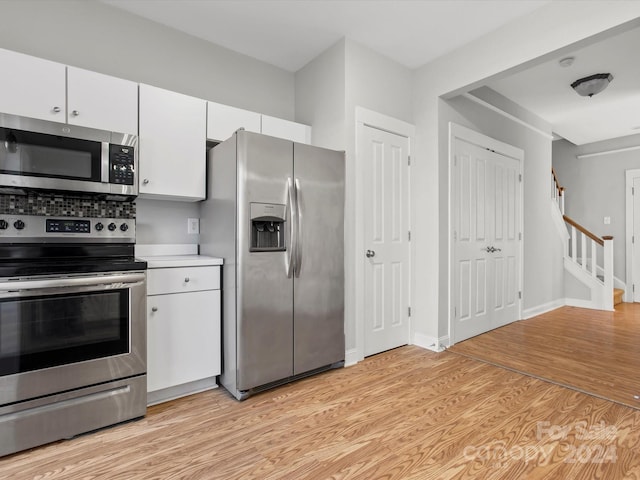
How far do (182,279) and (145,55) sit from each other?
1.75 m

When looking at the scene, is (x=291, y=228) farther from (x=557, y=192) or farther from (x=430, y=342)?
(x=557, y=192)

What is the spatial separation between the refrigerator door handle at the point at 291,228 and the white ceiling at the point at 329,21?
130cm

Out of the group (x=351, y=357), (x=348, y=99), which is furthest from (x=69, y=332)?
(x=348, y=99)

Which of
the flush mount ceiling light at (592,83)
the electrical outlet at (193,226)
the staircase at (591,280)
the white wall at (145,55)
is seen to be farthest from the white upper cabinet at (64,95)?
the staircase at (591,280)

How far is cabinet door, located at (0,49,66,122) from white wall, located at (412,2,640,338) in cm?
280

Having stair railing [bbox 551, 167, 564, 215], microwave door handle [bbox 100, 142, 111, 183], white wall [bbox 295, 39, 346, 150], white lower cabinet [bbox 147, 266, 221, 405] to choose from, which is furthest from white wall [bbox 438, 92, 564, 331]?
microwave door handle [bbox 100, 142, 111, 183]

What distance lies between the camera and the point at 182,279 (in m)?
2.23

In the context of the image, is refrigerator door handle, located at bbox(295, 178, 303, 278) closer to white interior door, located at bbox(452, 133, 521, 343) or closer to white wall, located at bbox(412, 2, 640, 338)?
white wall, located at bbox(412, 2, 640, 338)

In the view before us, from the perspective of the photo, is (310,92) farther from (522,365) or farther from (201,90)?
(522,365)

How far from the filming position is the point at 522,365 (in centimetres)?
280

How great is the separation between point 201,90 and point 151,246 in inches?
53.3

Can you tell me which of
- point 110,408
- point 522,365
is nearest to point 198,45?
point 110,408

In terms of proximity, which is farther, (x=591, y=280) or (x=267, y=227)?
(x=591, y=280)

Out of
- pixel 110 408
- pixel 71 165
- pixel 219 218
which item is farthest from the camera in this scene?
pixel 219 218
